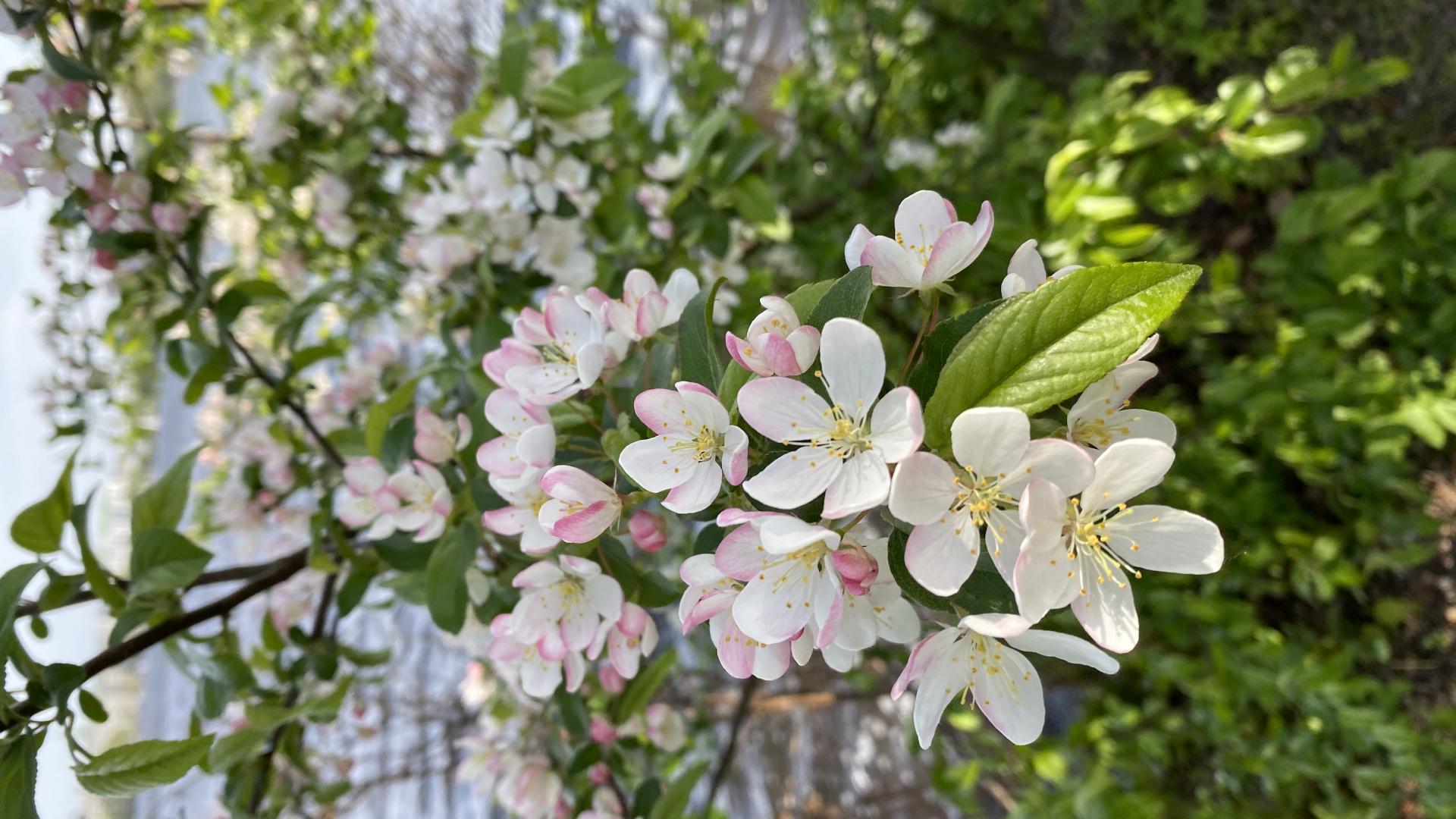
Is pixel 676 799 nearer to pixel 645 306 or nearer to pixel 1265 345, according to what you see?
pixel 645 306

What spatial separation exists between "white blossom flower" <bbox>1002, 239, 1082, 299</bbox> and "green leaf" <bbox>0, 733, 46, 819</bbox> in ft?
2.42

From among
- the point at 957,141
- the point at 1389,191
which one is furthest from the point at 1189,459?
the point at 957,141

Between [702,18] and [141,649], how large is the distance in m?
2.44

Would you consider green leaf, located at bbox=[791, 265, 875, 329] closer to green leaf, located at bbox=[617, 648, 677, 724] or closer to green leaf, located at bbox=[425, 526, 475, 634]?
green leaf, located at bbox=[425, 526, 475, 634]

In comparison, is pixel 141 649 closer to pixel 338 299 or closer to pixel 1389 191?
pixel 338 299

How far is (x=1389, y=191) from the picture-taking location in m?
1.00

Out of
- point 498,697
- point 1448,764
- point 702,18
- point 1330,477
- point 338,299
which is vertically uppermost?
point 702,18

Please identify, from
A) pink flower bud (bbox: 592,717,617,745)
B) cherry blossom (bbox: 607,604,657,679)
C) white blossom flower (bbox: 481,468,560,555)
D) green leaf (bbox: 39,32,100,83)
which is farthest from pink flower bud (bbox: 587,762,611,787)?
green leaf (bbox: 39,32,100,83)

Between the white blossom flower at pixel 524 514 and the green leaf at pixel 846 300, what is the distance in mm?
220

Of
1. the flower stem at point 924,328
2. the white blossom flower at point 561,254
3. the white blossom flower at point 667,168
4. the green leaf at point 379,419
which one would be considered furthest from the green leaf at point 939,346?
the white blossom flower at point 667,168

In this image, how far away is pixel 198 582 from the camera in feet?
2.46

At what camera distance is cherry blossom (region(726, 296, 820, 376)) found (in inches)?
15.3

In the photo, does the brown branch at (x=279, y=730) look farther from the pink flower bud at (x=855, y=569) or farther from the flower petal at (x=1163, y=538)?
the flower petal at (x=1163, y=538)

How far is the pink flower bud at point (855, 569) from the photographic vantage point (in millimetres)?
378
